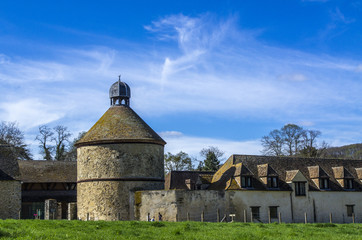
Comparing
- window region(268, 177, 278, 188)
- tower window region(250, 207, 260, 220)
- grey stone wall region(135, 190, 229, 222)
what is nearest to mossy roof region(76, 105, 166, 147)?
grey stone wall region(135, 190, 229, 222)

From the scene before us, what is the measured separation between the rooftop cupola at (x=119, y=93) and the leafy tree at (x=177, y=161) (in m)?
31.5

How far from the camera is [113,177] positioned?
33.3 m

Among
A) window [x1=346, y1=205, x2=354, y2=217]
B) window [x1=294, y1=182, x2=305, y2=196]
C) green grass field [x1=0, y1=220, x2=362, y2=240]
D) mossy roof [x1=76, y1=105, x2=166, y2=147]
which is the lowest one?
window [x1=346, y1=205, x2=354, y2=217]

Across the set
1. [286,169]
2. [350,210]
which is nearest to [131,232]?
[286,169]

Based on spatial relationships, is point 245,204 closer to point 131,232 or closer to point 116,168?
point 116,168

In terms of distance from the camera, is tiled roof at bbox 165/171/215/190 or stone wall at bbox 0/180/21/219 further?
tiled roof at bbox 165/171/215/190

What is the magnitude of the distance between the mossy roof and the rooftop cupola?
1027 millimetres

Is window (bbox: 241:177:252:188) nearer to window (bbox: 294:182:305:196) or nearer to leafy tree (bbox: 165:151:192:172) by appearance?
window (bbox: 294:182:305:196)

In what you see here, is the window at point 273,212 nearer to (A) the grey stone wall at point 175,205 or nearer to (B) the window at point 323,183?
(B) the window at point 323,183

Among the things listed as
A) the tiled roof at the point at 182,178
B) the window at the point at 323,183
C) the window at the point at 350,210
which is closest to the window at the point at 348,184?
the window at the point at 350,210

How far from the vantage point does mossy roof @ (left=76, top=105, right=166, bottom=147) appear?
33969mm

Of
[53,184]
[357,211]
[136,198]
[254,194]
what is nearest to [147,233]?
[136,198]

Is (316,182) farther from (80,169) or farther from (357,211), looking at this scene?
(80,169)

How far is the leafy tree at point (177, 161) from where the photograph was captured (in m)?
69.2
